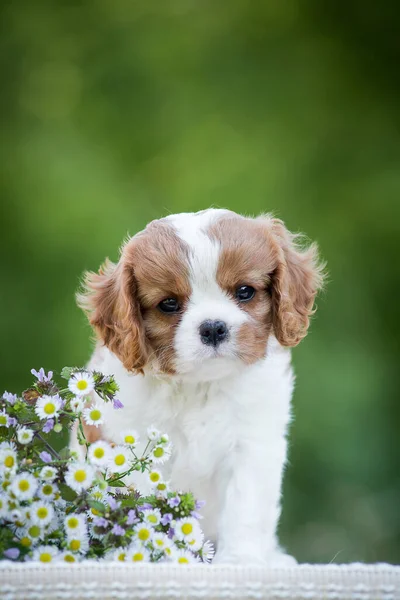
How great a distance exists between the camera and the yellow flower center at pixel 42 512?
2.18 meters

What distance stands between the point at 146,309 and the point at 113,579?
117 cm

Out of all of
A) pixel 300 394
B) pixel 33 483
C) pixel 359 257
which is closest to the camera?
pixel 33 483

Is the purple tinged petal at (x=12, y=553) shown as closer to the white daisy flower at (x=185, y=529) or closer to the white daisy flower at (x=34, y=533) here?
the white daisy flower at (x=34, y=533)

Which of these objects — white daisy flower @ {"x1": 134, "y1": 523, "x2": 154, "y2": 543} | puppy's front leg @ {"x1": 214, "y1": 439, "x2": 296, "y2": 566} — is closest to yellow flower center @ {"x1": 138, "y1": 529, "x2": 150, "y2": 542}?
white daisy flower @ {"x1": 134, "y1": 523, "x2": 154, "y2": 543}

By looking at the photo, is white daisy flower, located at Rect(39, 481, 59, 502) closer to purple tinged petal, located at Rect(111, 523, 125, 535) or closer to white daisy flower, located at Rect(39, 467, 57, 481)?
white daisy flower, located at Rect(39, 467, 57, 481)

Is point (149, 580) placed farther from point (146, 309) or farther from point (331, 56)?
point (331, 56)

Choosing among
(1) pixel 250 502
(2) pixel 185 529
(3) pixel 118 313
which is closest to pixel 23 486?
(2) pixel 185 529

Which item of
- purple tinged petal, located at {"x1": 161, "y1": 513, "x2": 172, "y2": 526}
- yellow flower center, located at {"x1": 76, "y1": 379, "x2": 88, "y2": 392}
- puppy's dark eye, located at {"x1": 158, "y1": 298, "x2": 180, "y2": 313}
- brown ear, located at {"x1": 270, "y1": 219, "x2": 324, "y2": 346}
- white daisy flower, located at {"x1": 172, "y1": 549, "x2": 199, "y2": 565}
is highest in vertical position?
brown ear, located at {"x1": 270, "y1": 219, "x2": 324, "y2": 346}

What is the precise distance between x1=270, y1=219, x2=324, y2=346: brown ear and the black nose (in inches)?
12.9

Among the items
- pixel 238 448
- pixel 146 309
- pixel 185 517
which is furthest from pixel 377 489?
pixel 185 517

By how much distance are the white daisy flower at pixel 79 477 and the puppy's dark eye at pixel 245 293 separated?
0.92 metres

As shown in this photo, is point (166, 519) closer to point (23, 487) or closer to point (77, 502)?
point (77, 502)

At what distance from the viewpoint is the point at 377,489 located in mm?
5680

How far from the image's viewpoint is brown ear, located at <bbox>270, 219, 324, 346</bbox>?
10.1ft
